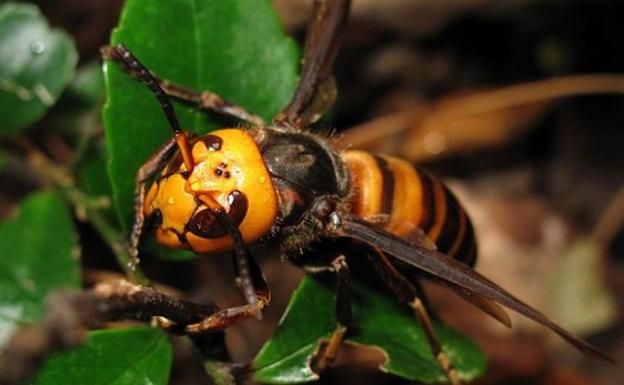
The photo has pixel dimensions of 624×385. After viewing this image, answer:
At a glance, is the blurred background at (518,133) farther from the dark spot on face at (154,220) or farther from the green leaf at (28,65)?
the dark spot on face at (154,220)

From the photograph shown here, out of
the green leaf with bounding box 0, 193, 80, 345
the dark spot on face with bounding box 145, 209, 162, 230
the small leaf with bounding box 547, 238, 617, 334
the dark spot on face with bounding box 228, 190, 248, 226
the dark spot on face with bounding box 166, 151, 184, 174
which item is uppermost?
the dark spot on face with bounding box 166, 151, 184, 174

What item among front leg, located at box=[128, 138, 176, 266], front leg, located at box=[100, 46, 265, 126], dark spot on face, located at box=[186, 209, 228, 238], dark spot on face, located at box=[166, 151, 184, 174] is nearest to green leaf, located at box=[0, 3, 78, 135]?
front leg, located at box=[100, 46, 265, 126]

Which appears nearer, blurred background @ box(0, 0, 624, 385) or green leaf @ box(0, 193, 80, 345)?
green leaf @ box(0, 193, 80, 345)

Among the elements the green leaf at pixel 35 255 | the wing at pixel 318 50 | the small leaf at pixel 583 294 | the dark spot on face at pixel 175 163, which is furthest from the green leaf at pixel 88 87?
the small leaf at pixel 583 294

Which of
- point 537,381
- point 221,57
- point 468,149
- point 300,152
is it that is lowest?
point 537,381

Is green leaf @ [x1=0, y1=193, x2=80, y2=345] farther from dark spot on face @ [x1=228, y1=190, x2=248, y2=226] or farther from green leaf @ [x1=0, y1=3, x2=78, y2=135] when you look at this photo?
dark spot on face @ [x1=228, y1=190, x2=248, y2=226]

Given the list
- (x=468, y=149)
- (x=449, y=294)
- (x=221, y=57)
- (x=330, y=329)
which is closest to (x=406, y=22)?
(x=468, y=149)

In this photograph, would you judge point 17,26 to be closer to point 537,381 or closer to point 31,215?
point 31,215

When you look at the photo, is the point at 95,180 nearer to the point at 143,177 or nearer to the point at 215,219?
the point at 143,177
